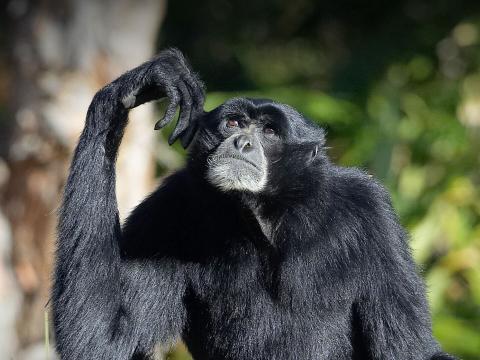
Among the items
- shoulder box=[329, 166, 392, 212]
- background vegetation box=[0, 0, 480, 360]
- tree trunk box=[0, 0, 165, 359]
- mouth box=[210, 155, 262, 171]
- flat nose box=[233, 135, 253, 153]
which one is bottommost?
mouth box=[210, 155, 262, 171]

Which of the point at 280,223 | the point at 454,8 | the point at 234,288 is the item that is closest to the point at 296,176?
the point at 280,223

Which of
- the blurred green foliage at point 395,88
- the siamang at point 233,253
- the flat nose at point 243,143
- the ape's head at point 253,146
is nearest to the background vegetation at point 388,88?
the blurred green foliage at point 395,88

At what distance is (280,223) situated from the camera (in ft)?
18.9

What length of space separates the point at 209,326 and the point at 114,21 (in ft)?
21.3

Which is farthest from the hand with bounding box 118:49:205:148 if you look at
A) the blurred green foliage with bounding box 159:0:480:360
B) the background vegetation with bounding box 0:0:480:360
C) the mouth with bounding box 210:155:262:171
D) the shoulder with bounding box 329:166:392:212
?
the blurred green foliage with bounding box 159:0:480:360

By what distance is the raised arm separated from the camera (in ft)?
18.0

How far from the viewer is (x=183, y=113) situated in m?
5.34

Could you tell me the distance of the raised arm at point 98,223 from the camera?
548 centimetres

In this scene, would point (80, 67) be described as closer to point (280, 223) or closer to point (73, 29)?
point (73, 29)

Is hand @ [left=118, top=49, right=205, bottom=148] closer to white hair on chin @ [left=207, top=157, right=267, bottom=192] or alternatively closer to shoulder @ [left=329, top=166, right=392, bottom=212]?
white hair on chin @ [left=207, top=157, right=267, bottom=192]

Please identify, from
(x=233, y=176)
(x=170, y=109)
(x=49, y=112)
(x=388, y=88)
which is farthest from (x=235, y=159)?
(x=388, y=88)

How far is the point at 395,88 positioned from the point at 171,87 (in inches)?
327

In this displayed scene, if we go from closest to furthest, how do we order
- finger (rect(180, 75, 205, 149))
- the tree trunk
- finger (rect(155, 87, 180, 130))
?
1. finger (rect(155, 87, 180, 130))
2. finger (rect(180, 75, 205, 149))
3. the tree trunk

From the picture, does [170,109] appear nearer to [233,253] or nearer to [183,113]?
[183,113]
